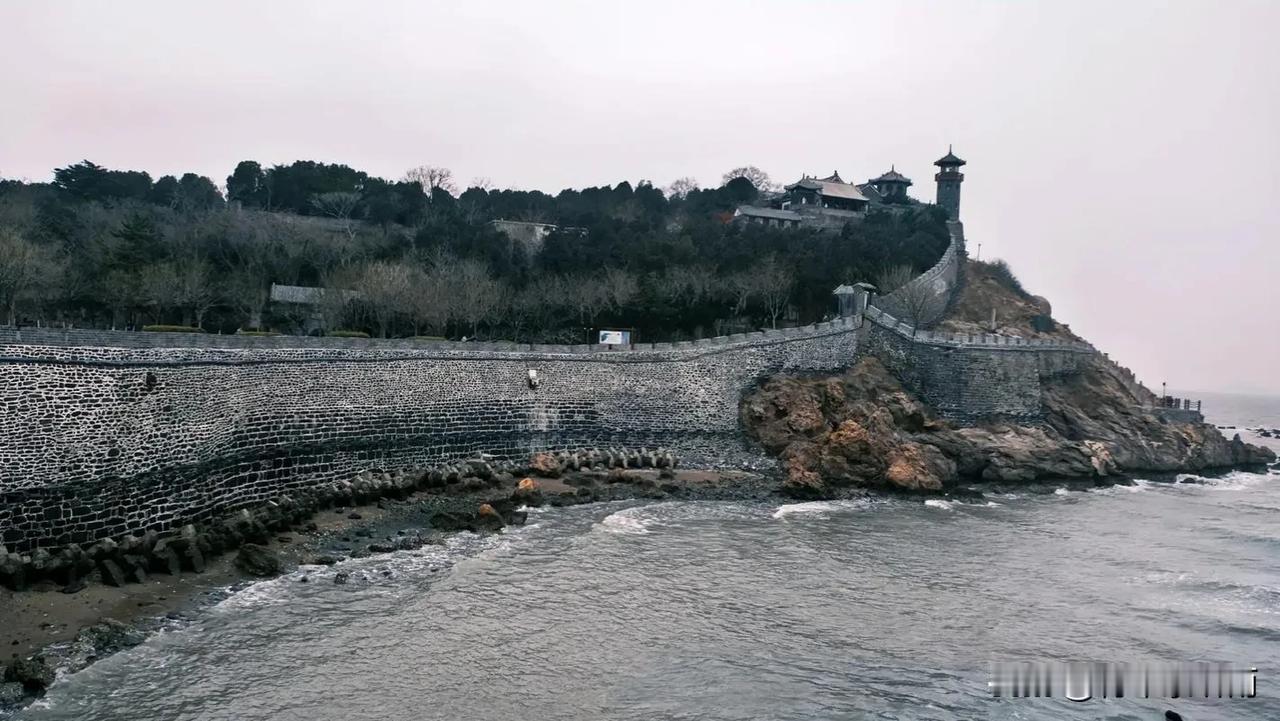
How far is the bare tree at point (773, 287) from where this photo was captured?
164 feet

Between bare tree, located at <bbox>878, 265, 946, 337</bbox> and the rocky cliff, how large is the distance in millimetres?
8036

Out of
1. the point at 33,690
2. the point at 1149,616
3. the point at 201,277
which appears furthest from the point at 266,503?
the point at 1149,616

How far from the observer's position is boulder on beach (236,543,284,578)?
Answer: 2180cm

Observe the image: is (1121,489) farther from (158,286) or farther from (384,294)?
(158,286)

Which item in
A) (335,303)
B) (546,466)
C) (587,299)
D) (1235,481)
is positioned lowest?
(546,466)

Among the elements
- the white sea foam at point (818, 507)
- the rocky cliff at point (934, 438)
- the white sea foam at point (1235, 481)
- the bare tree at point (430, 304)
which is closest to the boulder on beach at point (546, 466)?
the white sea foam at point (818, 507)

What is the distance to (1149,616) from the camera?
71.6 feet

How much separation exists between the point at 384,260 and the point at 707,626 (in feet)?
125

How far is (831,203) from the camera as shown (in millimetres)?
75500

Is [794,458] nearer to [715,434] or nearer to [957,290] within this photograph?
[715,434]

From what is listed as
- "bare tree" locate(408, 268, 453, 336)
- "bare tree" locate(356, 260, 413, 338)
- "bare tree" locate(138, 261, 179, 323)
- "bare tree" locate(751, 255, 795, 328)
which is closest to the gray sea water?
"bare tree" locate(408, 268, 453, 336)

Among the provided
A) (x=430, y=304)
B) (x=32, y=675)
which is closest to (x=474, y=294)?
(x=430, y=304)

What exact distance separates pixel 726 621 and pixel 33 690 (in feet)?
45.0

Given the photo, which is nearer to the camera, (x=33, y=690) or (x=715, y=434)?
(x=33, y=690)
